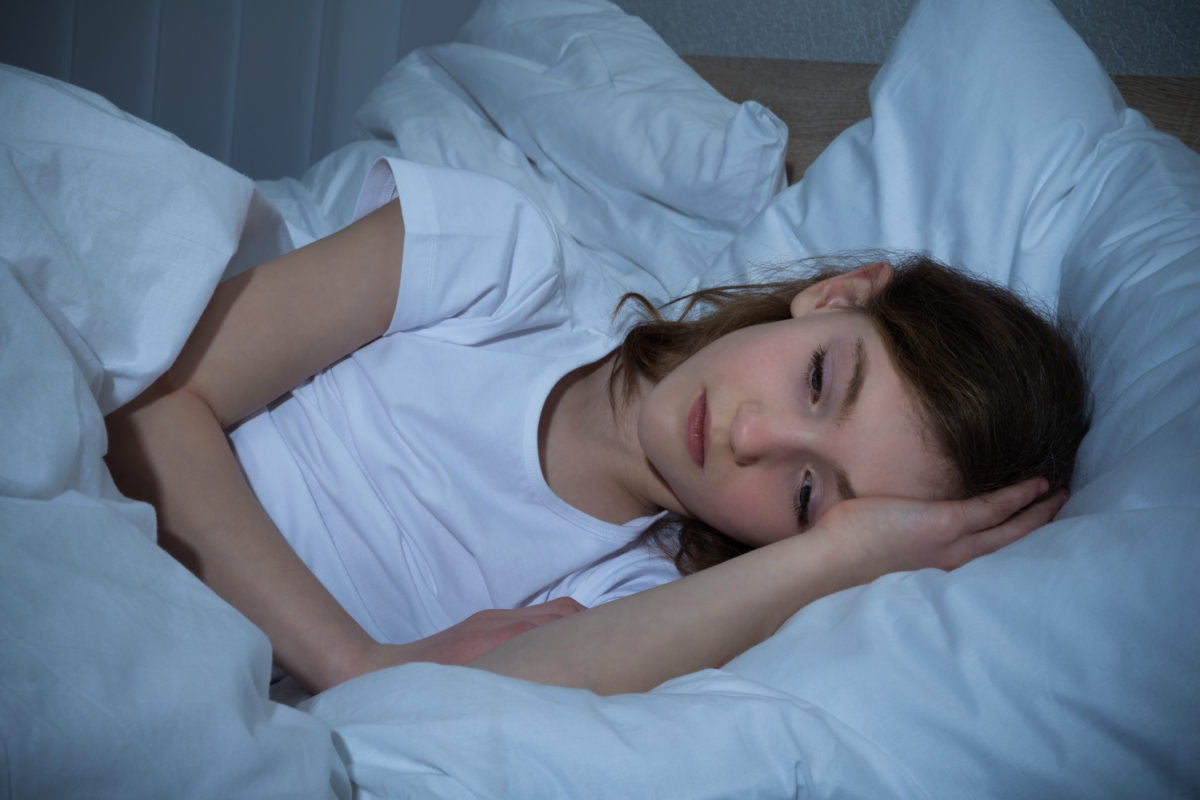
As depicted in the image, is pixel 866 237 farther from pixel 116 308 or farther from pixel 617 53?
pixel 116 308

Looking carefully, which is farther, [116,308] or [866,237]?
[866,237]

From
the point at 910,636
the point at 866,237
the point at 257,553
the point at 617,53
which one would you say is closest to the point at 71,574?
the point at 257,553

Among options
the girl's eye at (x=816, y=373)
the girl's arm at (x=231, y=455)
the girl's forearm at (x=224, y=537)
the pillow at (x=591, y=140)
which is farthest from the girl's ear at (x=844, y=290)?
the girl's forearm at (x=224, y=537)

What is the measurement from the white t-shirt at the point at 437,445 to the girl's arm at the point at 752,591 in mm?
236

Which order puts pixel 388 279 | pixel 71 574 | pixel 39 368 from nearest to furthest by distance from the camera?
pixel 71 574 < pixel 39 368 < pixel 388 279

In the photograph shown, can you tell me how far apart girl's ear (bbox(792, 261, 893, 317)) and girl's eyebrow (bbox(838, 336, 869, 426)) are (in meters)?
0.13

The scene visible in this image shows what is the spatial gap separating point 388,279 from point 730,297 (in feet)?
1.28

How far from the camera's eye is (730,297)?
1084 millimetres

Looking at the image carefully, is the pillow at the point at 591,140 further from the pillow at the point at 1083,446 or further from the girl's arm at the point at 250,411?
the girl's arm at the point at 250,411

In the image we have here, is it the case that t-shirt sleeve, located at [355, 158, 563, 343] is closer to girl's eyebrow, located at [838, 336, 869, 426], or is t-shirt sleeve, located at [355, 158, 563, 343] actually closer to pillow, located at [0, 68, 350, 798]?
pillow, located at [0, 68, 350, 798]

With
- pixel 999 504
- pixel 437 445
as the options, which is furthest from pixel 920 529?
pixel 437 445

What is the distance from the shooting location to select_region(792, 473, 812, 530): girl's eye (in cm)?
83

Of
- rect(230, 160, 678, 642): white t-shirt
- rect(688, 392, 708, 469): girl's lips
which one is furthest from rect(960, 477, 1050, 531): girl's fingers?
rect(230, 160, 678, 642): white t-shirt

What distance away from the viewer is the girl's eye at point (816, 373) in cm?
83
